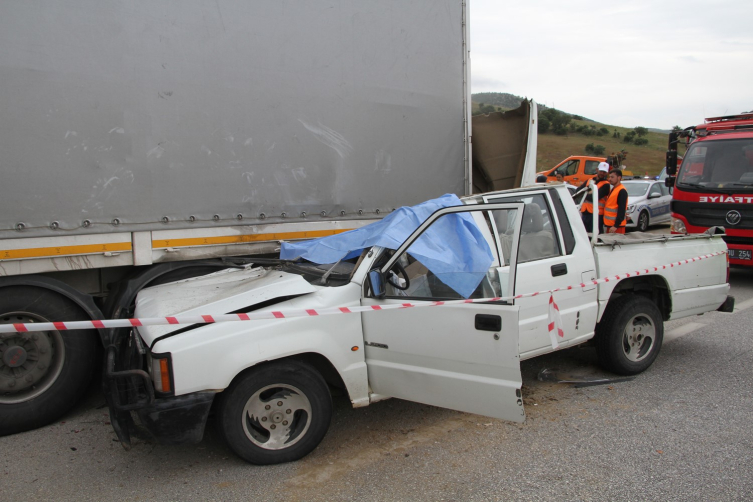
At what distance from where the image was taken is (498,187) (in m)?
7.01

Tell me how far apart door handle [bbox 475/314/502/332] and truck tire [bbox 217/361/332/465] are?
3.55 feet

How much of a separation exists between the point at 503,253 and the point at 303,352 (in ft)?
5.66

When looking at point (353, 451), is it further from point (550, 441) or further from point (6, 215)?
point (6, 215)

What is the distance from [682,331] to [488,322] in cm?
421

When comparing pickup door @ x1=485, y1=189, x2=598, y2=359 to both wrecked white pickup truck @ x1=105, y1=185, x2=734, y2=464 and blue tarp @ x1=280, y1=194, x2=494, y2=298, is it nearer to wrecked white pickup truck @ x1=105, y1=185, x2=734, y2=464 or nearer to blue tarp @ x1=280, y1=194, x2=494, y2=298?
wrecked white pickup truck @ x1=105, y1=185, x2=734, y2=464

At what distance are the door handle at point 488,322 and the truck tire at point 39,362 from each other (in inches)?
122

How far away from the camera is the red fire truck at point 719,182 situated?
853cm

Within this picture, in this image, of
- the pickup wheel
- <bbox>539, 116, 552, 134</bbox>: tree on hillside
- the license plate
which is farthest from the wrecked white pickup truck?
<bbox>539, 116, 552, 134</bbox>: tree on hillside

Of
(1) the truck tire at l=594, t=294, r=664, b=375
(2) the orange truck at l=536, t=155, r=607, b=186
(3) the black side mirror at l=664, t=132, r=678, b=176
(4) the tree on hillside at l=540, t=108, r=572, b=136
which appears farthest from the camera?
(4) the tree on hillside at l=540, t=108, r=572, b=136

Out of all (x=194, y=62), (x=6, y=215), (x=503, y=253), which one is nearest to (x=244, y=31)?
(x=194, y=62)

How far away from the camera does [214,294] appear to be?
3898mm

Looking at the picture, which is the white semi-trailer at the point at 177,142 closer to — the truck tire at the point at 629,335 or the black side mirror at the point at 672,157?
the truck tire at the point at 629,335

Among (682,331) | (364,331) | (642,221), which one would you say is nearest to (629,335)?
(682,331)

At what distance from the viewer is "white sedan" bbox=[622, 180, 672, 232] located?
15148 mm
